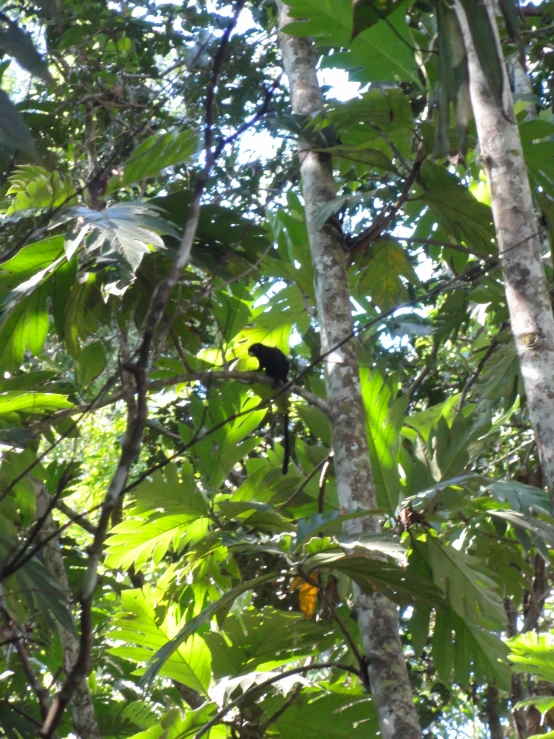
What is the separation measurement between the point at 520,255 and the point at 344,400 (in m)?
0.60

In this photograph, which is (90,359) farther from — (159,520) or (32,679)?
(32,679)

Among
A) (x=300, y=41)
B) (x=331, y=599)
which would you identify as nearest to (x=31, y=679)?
(x=331, y=599)

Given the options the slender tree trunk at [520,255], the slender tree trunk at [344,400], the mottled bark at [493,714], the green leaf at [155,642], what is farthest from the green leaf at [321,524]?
the mottled bark at [493,714]

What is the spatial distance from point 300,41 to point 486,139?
1.03 metres

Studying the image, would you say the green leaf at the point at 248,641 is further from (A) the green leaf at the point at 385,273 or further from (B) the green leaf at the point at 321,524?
(A) the green leaf at the point at 385,273

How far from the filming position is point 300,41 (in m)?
2.78

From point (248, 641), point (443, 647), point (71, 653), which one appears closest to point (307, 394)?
point (248, 641)

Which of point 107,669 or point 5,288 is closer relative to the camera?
point 5,288

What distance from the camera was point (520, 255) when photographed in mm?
1983

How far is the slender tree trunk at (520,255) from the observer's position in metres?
1.82

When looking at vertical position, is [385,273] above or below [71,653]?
above

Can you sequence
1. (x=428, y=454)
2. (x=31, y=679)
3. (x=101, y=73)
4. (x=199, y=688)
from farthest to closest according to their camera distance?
(x=101, y=73), (x=428, y=454), (x=199, y=688), (x=31, y=679)

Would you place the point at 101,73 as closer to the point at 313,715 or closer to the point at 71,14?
the point at 71,14

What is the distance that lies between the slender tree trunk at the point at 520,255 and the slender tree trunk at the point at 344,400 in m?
0.46
